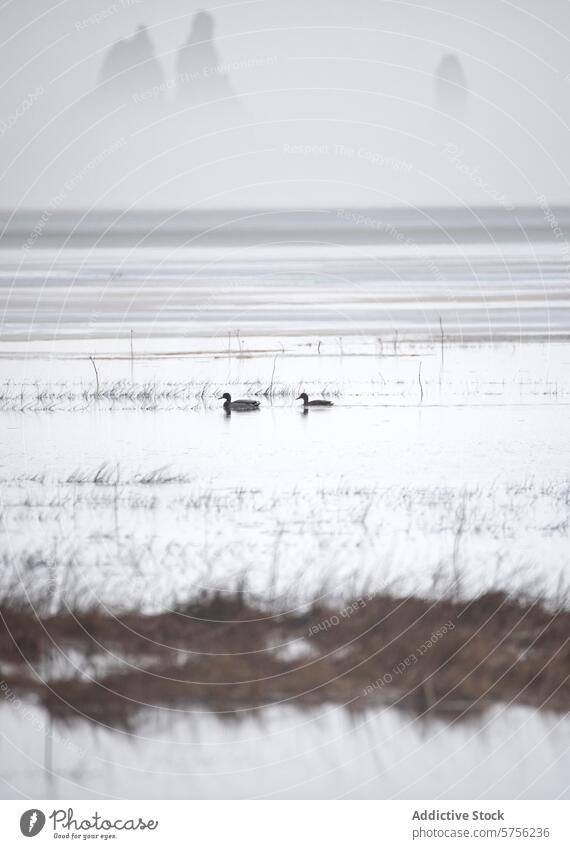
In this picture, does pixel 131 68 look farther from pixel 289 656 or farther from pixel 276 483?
pixel 289 656

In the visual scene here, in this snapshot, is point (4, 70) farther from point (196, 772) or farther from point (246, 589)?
point (196, 772)

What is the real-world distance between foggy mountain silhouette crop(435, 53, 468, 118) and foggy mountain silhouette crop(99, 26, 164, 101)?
219cm

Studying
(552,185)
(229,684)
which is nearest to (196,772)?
(229,684)

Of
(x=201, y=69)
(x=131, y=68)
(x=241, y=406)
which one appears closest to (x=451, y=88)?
(x=201, y=69)

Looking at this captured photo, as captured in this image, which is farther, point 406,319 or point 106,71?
point 406,319

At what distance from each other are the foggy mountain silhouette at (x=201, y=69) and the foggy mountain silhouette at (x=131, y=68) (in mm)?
207

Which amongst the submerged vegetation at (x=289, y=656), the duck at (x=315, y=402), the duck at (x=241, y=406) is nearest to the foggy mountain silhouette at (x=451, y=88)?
the submerged vegetation at (x=289, y=656)

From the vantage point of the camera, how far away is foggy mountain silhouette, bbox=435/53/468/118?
341 inches

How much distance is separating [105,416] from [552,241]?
6.07 m
